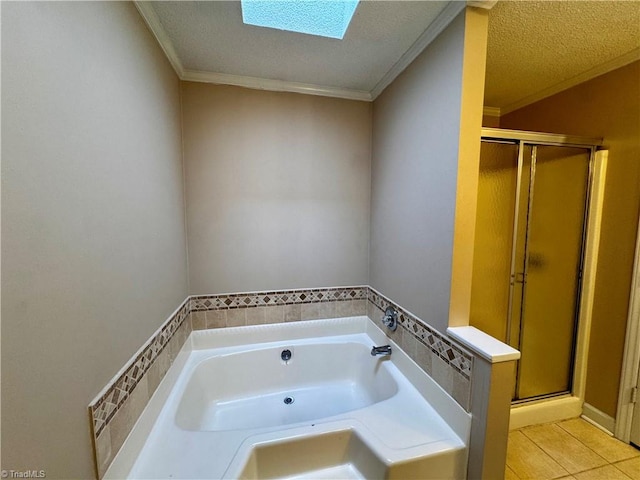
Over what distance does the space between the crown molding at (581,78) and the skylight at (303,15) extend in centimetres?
163

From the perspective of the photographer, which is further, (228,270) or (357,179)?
(357,179)

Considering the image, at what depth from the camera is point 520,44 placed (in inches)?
53.7

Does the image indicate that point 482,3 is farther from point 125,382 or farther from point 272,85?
point 125,382

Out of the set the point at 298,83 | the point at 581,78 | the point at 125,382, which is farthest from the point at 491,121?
the point at 125,382

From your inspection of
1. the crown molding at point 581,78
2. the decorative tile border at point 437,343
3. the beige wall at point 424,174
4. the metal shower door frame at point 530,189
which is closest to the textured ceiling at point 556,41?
the crown molding at point 581,78

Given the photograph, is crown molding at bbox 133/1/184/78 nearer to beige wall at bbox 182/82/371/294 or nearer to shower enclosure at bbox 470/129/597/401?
beige wall at bbox 182/82/371/294

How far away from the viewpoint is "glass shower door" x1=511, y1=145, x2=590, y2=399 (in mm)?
1688

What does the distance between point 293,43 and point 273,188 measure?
839 mm

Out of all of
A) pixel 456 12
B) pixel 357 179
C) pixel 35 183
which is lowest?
pixel 35 183

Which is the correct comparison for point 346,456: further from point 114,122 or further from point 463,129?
point 114,122

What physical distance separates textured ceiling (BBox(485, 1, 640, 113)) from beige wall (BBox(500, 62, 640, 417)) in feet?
0.48

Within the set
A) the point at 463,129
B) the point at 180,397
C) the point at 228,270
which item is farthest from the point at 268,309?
the point at 463,129

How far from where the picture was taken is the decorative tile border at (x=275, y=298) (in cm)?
179

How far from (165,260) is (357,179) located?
4.53ft
